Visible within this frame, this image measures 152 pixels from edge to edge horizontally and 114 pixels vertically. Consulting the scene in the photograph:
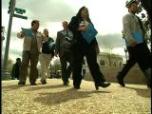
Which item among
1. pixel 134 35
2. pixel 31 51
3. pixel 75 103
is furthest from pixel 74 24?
pixel 75 103

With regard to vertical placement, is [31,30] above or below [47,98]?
above

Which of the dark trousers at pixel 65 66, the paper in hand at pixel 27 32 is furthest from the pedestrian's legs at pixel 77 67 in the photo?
the paper in hand at pixel 27 32

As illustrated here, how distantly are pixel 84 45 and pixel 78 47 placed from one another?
0.14 m

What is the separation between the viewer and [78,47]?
9.52 metres

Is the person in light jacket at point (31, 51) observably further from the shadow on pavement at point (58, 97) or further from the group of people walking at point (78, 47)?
the shadow on pavement at point (58, 97)

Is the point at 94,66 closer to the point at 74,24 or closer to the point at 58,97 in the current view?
the point at 74,24

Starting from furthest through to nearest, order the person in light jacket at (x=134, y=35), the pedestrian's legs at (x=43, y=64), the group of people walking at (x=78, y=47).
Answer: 1. the pedestrian's legs at (x=43, y=64)
2. the group of people walking at (x=78, y=47)
3. the person in light jacket at (x=134, y=35)

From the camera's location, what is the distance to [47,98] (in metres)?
8.00

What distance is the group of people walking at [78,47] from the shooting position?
8320 mm

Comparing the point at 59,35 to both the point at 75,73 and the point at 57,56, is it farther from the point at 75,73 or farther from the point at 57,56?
the point at 75,73

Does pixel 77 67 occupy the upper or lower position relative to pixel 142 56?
lower

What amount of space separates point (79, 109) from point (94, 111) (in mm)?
281

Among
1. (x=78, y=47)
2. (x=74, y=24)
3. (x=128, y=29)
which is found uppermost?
(x=74, y=24)

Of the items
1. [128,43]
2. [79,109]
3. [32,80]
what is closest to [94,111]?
[79,109]
